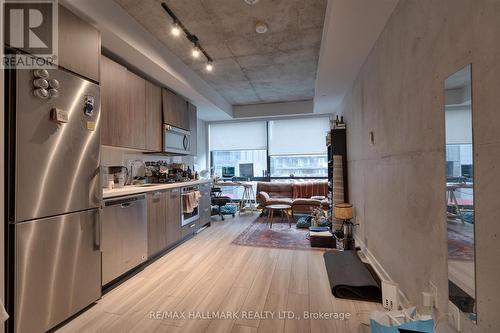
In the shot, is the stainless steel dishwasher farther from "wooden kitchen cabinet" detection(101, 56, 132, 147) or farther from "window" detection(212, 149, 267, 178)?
"window" detection(212, 149, 267, 178)

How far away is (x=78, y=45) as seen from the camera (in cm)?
199

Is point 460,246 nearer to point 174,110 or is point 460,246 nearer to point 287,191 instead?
point 174,110

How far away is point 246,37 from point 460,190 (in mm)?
2773

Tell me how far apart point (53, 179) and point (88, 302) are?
1078mm

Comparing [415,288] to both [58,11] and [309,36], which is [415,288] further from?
[58,11]

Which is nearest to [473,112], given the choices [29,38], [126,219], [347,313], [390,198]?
[390,198]

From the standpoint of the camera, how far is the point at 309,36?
3059mm

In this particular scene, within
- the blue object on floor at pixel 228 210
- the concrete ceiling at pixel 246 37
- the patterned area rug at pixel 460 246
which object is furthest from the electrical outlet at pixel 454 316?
the blue object on floor at pixel 228 210

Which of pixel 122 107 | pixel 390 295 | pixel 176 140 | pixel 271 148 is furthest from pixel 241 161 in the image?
pixel 390 295

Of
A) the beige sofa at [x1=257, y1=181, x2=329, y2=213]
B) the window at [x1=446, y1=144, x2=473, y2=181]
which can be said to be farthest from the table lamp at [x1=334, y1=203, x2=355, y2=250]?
the window at [x1=446, y1=144, x2=473, y2=181]

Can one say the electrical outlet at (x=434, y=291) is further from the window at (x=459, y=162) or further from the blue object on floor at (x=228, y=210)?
the blue object on floor at (x=228, y=210)

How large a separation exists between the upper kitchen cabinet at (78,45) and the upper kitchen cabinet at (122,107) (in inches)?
16.8

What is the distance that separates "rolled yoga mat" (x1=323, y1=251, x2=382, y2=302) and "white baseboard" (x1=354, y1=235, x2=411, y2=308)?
0.10 m

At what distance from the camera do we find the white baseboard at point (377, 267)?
1879mm
